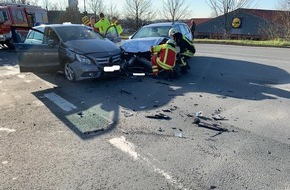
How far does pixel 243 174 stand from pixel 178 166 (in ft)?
2.55

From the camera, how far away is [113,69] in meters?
8.04

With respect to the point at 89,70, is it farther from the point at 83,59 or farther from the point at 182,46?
the point at 182,46

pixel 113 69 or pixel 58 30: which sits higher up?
pixel 58 30

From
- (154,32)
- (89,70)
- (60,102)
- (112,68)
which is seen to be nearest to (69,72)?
(89,70)

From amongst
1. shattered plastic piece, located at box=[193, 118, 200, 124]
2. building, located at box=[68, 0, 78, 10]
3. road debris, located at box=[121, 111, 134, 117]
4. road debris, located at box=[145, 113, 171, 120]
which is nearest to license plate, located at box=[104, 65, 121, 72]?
road debris, located at box=[121, 111, 134, 117]

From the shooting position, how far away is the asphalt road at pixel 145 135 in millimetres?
3391

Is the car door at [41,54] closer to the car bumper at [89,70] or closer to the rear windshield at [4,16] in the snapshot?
the car bumper at [89,70]

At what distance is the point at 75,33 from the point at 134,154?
5895mm

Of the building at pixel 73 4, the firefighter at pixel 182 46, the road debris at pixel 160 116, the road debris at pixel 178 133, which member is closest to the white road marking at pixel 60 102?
the road debris at pixel 160 116

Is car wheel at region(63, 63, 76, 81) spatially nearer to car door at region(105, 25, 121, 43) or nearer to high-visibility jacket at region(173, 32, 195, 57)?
high-visibility jacket at region(173, 32, 195, 57)

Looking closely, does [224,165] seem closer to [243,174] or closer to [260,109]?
Answer: [243,174]

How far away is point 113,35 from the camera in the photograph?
38.4ft

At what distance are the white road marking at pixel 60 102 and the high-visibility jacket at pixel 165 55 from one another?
3.01 metres

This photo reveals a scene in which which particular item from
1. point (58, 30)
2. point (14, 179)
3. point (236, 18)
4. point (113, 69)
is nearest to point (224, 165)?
point (14, 179)
